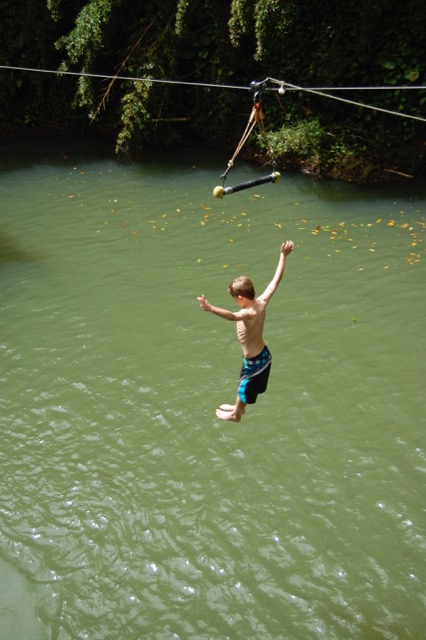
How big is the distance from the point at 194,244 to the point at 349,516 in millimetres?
5652

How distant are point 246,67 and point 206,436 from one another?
33.2 ft

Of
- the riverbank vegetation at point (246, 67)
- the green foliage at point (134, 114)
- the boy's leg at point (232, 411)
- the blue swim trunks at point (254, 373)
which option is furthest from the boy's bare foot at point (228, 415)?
the green foliage at point (134, 114)

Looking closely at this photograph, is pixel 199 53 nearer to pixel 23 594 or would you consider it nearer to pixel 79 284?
pixel 79 284

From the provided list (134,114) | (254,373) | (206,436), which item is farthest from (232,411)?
(134,114)

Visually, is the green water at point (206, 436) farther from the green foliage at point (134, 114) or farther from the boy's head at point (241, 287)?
→ the green foliage at point (134, 114)

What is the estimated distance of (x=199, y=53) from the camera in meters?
13.6

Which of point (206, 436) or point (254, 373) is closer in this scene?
point (254, 373)

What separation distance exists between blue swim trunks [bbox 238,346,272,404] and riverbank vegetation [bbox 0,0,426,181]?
307 inches

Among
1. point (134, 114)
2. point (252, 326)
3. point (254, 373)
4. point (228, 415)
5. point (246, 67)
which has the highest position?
point (246, 67)

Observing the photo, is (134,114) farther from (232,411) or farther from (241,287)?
Result: (241,287)

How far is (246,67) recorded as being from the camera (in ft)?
44.2

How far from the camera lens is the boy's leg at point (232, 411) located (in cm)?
540

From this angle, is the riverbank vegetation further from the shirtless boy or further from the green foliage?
the shirtless boy

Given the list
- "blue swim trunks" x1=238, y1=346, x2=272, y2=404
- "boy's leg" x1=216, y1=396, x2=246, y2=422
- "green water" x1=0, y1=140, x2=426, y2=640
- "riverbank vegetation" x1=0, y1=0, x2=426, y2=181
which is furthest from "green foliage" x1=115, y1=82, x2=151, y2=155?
"blue swim trunks" x1=238, y1=346, x2=272, y2=404
